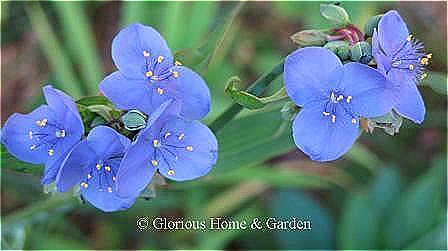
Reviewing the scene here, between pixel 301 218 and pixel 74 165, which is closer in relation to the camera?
pixel 74 165

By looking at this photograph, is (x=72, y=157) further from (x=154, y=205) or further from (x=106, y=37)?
(x=106, y=37)

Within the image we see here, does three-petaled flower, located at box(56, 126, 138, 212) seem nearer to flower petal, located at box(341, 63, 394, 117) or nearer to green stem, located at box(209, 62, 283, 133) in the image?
green stem, located at box(209, 62, 283, 133)

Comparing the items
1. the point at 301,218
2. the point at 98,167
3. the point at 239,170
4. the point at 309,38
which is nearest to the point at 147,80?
the point at 98,167

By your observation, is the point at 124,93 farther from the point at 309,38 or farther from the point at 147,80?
the point at 309,38

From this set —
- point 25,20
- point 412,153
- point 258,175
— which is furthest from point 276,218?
point 25,20

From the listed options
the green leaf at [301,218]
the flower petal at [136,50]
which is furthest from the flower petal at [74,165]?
the green leaf at [301,218]
